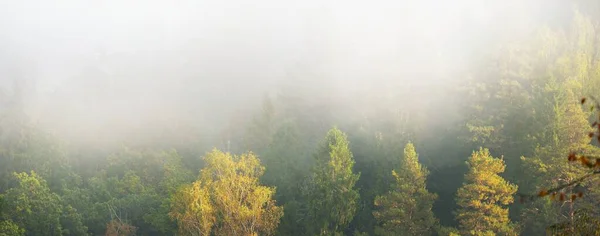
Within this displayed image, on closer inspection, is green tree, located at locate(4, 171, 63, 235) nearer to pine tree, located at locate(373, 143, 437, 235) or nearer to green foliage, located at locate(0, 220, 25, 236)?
green foliage, located at locate(0, 220, 25, 236)

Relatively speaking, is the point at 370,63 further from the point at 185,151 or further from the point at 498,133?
the point at 498,133

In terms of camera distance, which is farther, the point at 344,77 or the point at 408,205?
the point at 344,77

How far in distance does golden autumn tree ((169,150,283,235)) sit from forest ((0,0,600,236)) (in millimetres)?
131

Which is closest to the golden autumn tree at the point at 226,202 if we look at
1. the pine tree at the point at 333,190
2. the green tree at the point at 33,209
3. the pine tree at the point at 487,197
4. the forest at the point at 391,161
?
the forest at the point at 391,161

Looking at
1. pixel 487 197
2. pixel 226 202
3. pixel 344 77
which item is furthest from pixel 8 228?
pixel 344 77

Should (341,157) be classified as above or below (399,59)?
below

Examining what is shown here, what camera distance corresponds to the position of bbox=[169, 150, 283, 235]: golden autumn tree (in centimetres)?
3691

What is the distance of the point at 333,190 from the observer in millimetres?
46375

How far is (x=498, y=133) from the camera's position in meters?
53.7

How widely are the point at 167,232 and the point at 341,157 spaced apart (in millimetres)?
21378

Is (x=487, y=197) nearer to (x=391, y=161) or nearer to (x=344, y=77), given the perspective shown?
(x=391, y=161)

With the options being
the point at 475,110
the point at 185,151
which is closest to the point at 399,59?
the point at 185,151

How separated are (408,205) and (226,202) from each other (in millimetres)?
15467

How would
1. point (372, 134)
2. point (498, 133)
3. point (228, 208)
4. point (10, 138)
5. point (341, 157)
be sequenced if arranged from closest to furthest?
1. point (228, 208)
2. point (341, 157)
3. point (498, 133)
4. point (372, 134)
5. point (10, 138)
